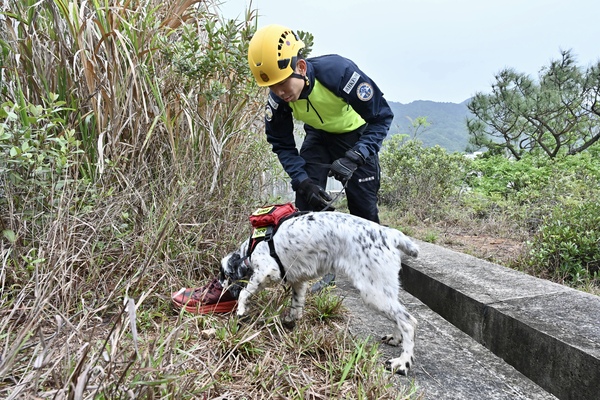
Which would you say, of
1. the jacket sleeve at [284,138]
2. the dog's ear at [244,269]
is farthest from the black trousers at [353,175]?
the dog's ear at [244,269]

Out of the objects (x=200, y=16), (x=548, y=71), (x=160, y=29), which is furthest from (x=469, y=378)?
(x=548, y=71)

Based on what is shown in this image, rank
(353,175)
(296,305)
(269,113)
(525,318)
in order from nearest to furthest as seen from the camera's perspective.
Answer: (525,318) < (296,305) < (269,113) < (353,175)

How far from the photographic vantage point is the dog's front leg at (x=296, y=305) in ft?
7.64

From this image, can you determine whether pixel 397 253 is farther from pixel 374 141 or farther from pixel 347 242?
pixel 374 141

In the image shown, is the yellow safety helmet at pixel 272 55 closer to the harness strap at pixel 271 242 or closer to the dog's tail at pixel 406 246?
the harness strap at pixel 271 242

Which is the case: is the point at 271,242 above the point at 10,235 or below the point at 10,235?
below

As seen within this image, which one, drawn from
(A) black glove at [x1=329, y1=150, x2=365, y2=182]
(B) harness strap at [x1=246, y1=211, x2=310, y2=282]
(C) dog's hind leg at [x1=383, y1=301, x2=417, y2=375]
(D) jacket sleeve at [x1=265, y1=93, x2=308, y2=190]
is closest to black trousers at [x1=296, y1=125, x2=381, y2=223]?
(D) jacket sleeve at [x1=265, y1=93, x2=308, y2=190]

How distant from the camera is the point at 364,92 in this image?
2.83 meters

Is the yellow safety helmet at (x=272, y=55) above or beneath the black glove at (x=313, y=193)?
above

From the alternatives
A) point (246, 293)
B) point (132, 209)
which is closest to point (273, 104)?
point (132, 209)

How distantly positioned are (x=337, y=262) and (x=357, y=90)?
128 centimetres

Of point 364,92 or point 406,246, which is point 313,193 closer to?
point 364,92

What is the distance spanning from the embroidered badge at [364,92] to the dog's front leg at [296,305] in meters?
1.38

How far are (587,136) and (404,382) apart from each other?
46.9 ft
